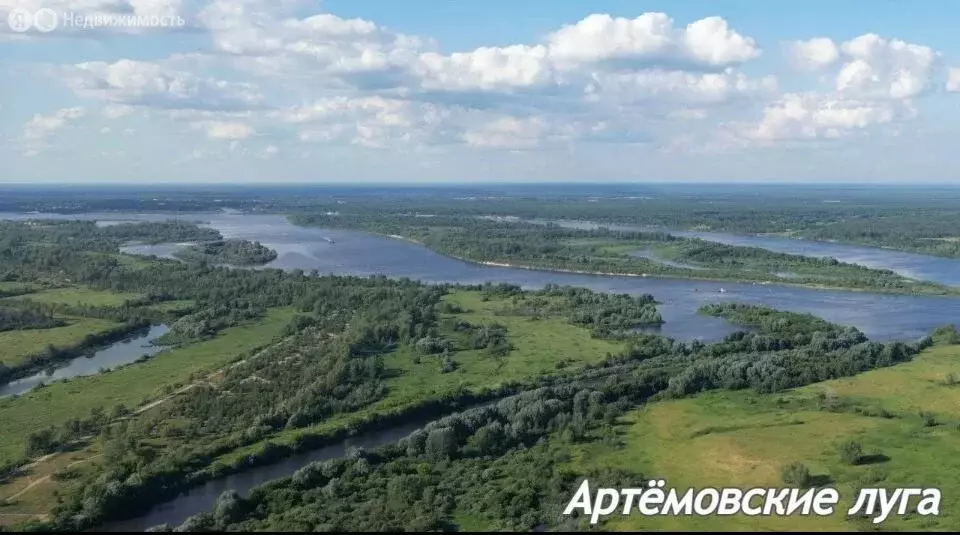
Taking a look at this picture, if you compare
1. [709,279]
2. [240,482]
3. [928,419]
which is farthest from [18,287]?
[928,419]

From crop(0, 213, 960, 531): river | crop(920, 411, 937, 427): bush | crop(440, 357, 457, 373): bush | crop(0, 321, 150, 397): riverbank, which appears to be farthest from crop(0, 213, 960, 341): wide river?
crop(0, 321, 150, 397): riverbank

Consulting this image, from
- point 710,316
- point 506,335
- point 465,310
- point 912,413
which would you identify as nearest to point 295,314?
point 465,310

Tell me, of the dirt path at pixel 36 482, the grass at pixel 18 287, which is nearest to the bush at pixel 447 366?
the dirt path at pixel 36 482

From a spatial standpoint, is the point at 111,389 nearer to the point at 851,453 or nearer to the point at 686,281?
the point at 851,453

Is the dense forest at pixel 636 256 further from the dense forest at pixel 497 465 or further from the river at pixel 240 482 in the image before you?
the river at pixel 240 482

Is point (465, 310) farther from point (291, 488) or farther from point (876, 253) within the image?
point (876, 253)

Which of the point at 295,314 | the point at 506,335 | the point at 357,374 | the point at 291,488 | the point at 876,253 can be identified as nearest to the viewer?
the point at 291,488

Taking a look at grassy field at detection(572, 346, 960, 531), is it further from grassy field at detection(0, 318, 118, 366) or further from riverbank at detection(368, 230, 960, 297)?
grassy field at detection(0, 318, 118, 366)
